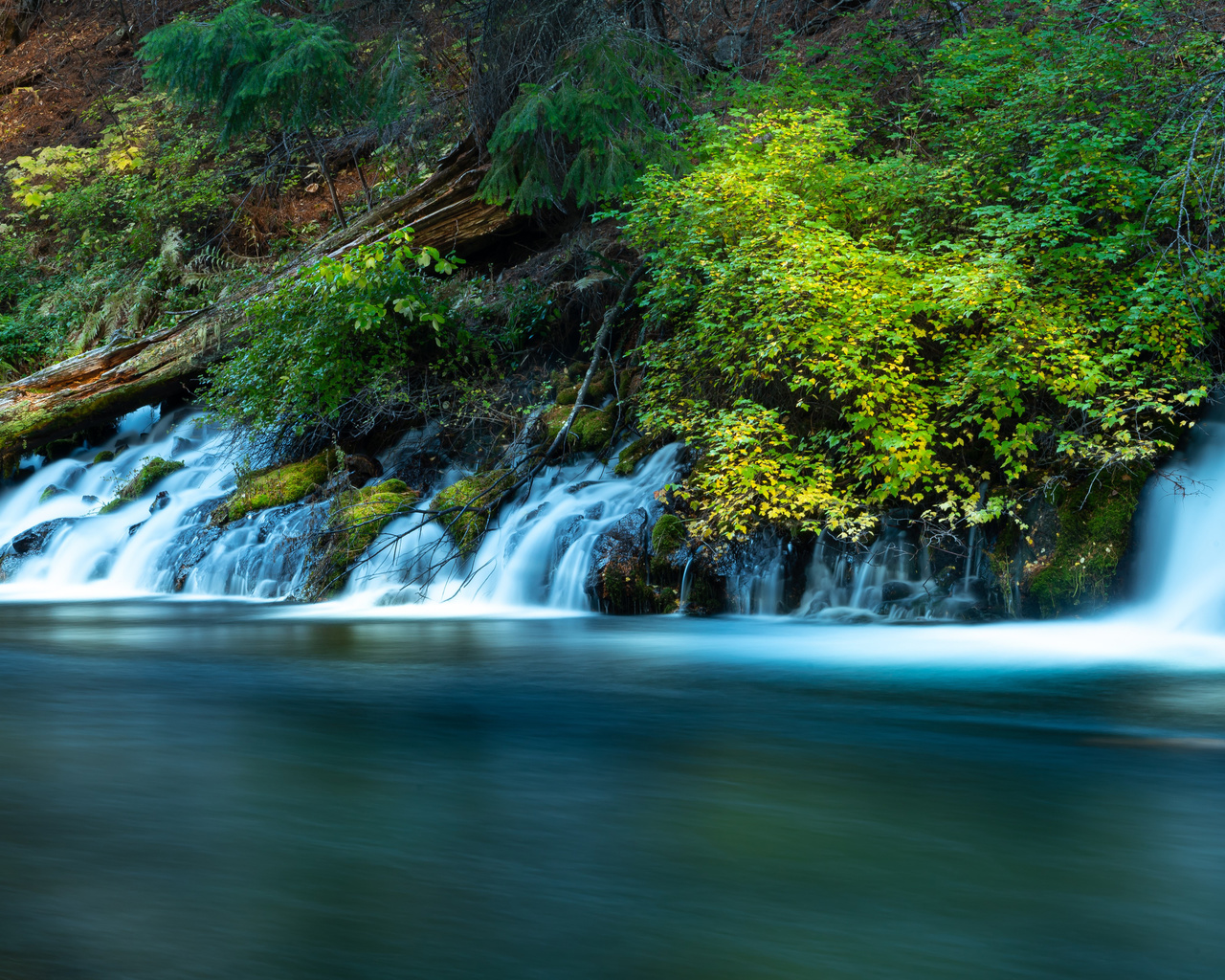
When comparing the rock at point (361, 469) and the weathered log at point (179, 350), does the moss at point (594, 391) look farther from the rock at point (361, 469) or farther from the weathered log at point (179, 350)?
the weathered log at point (179, 350)

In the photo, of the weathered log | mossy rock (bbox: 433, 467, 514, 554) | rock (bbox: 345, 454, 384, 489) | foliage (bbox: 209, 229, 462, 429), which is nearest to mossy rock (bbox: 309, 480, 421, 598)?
mossy rock (bbox: 433, 467, 514, 554)

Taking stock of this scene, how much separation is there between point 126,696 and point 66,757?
54.7 inches

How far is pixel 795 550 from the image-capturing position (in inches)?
350

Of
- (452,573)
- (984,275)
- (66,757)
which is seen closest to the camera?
(66,757)

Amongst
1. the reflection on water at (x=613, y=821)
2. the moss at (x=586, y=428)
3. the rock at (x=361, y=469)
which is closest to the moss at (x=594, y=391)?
the moss at (x=586, y=428)

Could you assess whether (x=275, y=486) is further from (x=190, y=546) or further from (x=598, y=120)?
(x=598, y=120)

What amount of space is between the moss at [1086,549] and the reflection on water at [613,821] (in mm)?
1618

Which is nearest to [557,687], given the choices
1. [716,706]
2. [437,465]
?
[716,706]

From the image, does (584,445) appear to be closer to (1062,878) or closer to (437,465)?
(437,465)

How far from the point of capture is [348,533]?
10.6 m

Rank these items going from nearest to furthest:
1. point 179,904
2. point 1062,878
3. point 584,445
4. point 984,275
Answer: point 179,904 → point 1062,878 → point 984,275 → point 584,445

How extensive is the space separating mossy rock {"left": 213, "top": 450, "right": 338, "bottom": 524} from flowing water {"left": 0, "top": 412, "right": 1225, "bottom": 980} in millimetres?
3481

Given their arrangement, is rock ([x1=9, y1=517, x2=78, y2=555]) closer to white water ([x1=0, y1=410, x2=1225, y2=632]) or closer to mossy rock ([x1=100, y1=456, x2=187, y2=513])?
white water ([x1=0, y1=410, x2=1225, y2=632])

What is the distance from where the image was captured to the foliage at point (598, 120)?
11.5 metres
